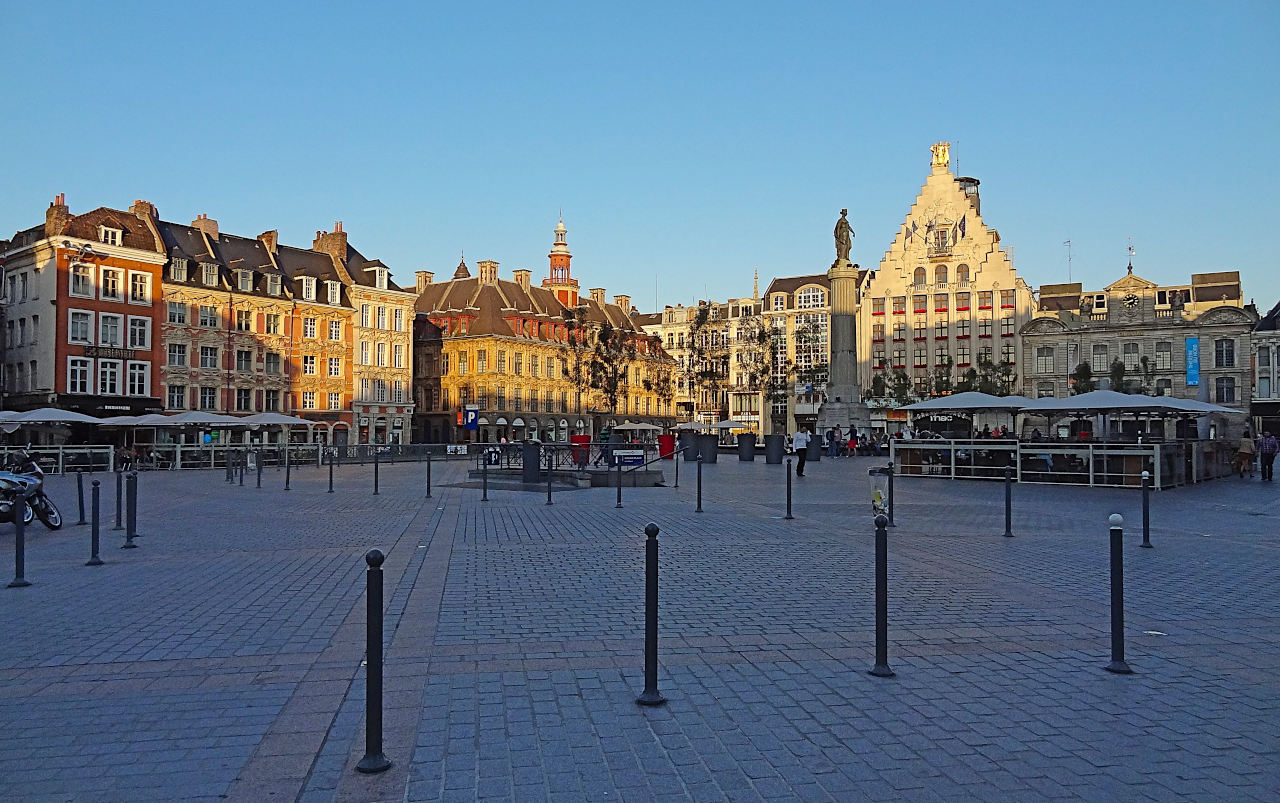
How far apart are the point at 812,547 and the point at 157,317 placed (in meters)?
53.1

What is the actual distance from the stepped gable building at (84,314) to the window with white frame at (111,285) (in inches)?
2.1

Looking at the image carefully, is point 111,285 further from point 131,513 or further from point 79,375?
point 131,513

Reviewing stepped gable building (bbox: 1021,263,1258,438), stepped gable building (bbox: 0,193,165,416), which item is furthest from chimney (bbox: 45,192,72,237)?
stepped gable building (bbox: 1021,263,1258,438)

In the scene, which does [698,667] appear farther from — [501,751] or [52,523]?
[52,523]

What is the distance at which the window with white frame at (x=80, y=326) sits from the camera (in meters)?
50.6

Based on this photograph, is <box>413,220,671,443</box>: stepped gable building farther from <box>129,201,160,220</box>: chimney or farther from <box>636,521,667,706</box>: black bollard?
<box>636,521,667,706</box>: black bollard

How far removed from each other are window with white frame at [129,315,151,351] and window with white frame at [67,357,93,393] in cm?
307

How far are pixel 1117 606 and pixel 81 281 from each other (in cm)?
5599

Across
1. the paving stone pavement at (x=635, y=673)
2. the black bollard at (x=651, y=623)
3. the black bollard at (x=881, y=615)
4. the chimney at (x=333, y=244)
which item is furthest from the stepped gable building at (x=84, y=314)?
the black bollard at (x=881, y=615)

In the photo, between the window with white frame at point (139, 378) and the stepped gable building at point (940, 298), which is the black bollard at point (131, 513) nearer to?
the window with white frame at point (139, 378)

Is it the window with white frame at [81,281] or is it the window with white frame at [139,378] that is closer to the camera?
the window with white frame at [81,281]

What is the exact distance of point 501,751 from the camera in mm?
4820

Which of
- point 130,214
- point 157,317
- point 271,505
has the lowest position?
point 271,505

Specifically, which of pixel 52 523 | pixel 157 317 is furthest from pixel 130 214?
pixel 52 523
